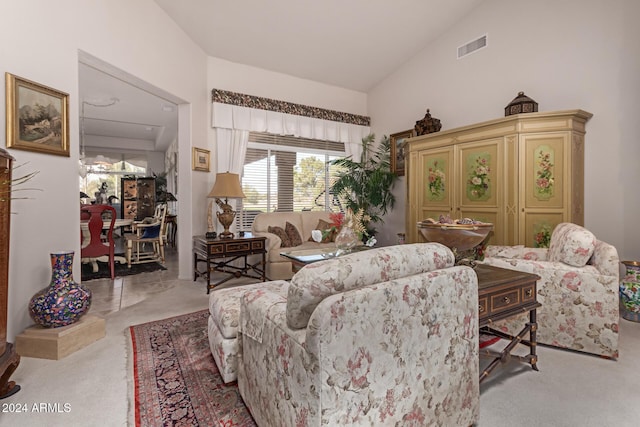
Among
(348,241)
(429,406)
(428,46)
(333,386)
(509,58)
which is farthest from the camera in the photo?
(428,46)

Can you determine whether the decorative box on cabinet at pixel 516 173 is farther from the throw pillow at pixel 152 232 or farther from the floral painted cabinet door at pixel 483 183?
the throw pillow at pixel 152 232

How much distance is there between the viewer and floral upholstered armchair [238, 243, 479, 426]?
3.42 ft

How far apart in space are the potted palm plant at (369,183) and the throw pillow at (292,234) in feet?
4.80

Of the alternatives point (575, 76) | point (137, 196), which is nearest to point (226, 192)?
point (575, 76)

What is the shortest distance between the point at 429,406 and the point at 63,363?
236cm

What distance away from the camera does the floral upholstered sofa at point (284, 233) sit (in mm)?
4352

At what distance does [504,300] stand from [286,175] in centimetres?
436

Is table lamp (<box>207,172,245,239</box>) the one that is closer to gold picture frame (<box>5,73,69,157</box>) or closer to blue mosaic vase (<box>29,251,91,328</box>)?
gold picture frame (<box>5,73,69,157</box>)

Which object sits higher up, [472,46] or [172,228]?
[472,46]

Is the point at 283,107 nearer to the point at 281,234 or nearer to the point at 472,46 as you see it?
the point at 281,234

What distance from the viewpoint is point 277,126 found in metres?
5.34

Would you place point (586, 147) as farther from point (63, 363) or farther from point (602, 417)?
point (63, 363)

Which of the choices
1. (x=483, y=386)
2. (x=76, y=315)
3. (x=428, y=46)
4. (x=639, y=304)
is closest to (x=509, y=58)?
(x=428, y=46)

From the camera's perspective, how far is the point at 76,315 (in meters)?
2.35
